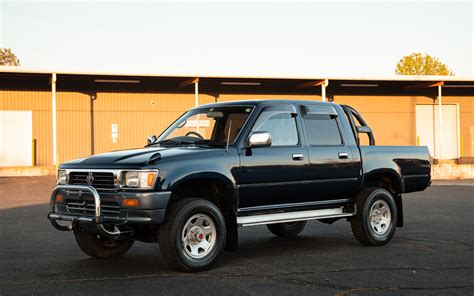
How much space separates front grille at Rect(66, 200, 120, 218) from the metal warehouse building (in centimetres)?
2176

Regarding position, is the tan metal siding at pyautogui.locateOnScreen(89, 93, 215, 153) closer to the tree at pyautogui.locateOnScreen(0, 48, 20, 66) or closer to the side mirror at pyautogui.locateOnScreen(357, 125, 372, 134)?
the side mirror at pyautogui.locateOnScreen(357, 125, 372, 134)

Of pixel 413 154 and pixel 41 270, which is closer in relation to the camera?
pixel 41 270

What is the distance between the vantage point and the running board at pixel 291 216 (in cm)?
828

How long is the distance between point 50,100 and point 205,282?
87.6ft

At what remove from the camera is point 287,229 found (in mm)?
10859

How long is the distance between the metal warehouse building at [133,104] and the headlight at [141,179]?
22.3 metres

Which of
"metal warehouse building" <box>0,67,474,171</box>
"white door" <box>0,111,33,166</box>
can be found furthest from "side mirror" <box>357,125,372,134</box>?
"white door" <box>0,111,33,166</box>

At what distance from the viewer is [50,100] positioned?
1264 inches

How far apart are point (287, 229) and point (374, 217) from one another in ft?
4.99

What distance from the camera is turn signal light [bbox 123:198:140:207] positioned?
285 inches

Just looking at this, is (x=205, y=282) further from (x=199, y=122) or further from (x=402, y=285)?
(x=199, y=122)

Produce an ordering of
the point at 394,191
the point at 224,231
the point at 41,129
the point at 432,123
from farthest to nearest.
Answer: the point at 432,123
the point at 41,129
the point at 394,191
the point at 224,231

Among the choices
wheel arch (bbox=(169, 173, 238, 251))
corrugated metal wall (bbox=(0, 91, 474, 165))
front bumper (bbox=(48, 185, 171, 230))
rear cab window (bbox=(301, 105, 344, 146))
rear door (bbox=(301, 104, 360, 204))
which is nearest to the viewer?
front bumper (bbox=(48, 185, 171, 230))

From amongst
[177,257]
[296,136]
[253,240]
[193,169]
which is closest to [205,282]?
Answer: [177,257]
